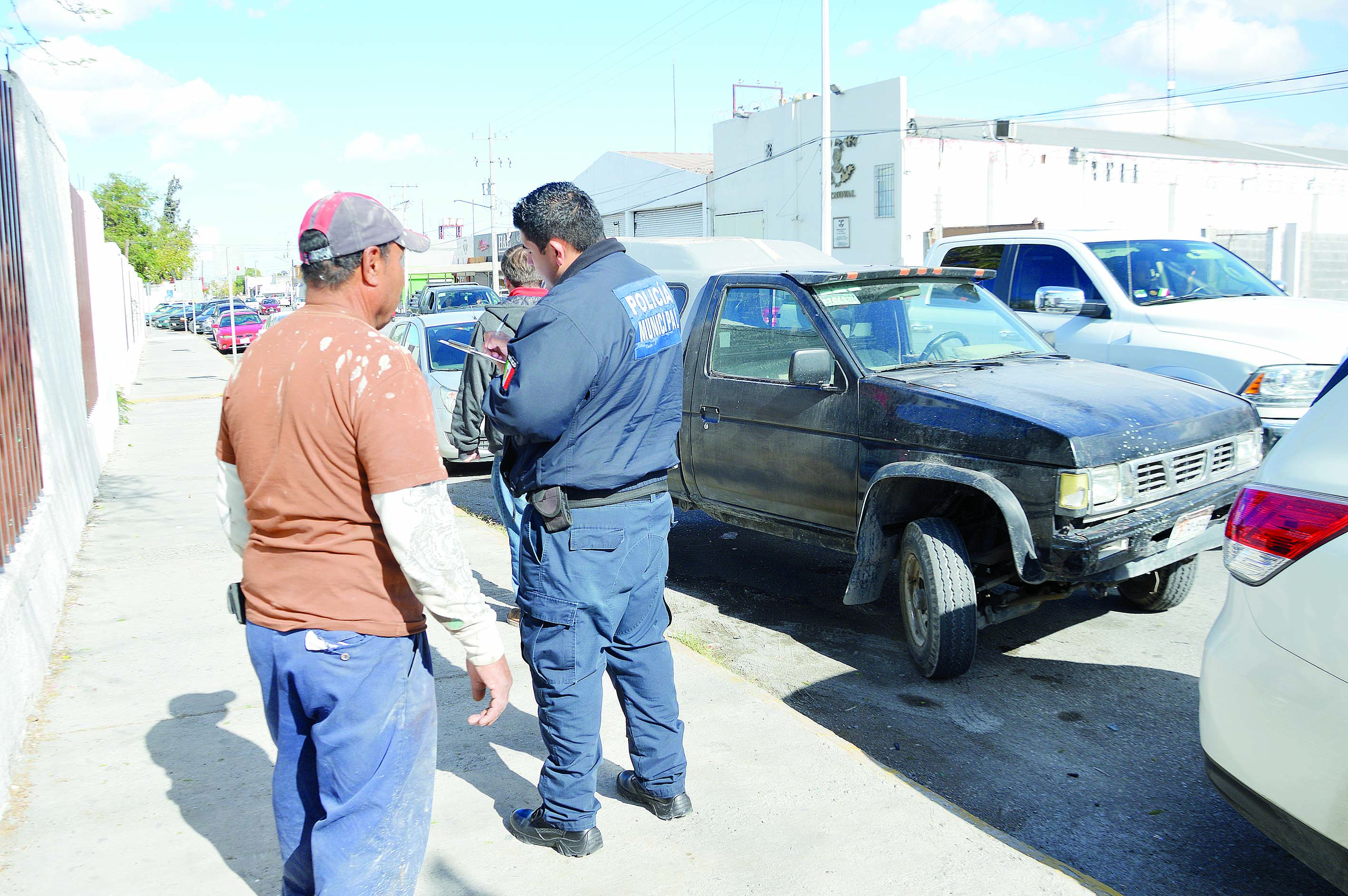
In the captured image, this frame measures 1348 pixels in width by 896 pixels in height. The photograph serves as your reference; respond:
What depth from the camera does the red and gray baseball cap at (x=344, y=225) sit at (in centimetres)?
226

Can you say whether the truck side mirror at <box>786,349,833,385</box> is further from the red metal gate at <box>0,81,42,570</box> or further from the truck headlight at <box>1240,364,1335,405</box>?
the red metal gate at <box>0,81,42,570</box>

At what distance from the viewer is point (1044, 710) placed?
4531 millimetres

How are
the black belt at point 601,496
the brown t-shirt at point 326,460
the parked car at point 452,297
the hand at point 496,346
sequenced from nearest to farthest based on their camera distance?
1. the brown t-shirt at point 326,460
2. the black belt at point 601,496
3. the hand at point 496,346
4. the parked car at point 452,297

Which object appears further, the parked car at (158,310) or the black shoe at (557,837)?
the parked car at (158,310)

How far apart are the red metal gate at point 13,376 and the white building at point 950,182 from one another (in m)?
22.1

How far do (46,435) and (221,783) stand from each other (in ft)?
12.0

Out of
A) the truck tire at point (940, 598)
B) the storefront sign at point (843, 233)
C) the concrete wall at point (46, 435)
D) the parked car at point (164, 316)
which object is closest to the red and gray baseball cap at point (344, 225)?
the concrete wall at point (46, 435)

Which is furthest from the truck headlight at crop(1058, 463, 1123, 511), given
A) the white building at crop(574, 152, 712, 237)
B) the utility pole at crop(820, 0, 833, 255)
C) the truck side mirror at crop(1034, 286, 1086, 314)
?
the white building at crop(574, 152, 712, 237)

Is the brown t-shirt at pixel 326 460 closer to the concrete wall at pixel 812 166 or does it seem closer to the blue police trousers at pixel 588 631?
the blue police trousers at pixel 588 631

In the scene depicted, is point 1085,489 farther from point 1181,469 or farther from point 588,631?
point 588,631

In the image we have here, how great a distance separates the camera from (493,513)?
28.7ft

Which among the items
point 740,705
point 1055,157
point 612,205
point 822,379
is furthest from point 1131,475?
point 612,205

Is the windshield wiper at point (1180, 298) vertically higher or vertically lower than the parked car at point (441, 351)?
higher

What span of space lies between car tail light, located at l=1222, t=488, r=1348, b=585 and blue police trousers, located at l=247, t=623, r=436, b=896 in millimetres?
2119
